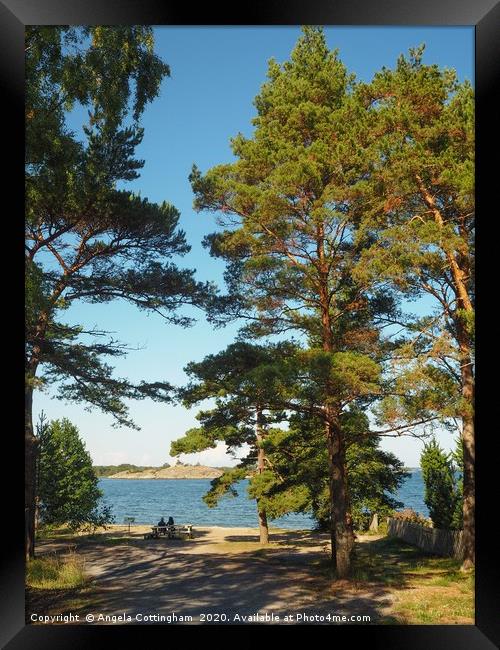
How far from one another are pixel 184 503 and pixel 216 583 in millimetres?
2256

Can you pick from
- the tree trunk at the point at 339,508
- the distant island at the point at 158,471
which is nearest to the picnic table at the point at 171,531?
the distant island at the point at 158,471

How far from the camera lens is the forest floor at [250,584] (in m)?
5.31

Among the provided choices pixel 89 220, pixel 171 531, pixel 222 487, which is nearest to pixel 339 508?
pixel 222 487

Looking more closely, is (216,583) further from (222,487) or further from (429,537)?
(429,537)

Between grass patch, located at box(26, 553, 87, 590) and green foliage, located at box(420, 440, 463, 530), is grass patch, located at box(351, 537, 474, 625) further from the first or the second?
grass patch, located at box(26, 553, 87, 590)

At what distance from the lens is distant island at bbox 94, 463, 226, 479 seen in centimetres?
674

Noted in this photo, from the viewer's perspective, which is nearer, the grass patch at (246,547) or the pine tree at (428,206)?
the pine tree at (428,206)

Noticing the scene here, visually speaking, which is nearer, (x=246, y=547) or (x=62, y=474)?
(x=62, y=474)

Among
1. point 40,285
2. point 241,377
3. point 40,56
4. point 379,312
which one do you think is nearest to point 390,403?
point 379,312

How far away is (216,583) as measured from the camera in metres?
5.89

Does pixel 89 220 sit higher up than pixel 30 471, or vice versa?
pixel 89 220

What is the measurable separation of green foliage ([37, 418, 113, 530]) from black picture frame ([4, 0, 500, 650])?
1579 mm
